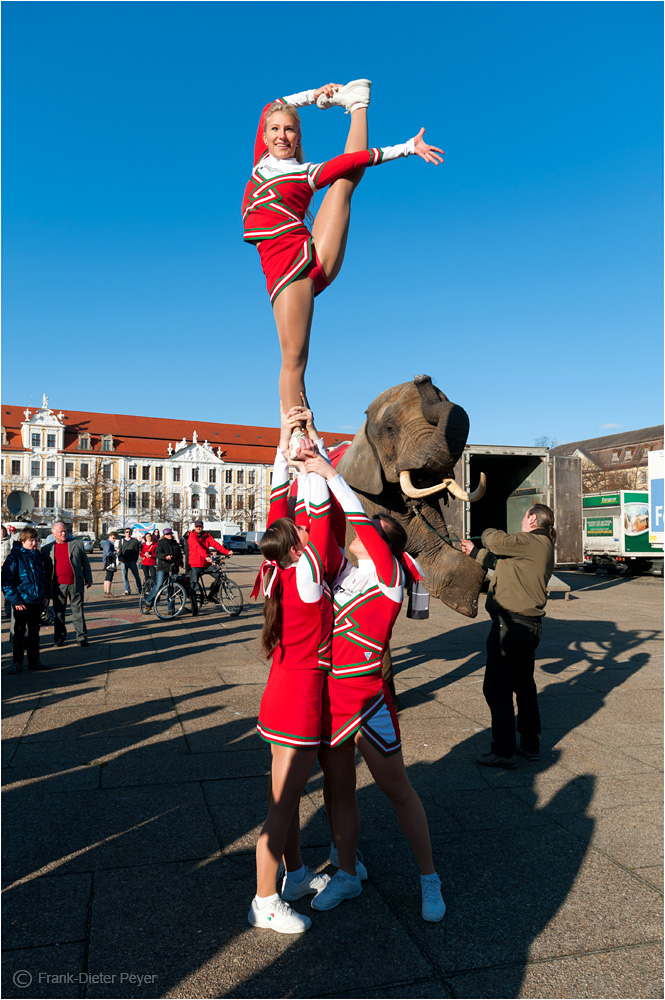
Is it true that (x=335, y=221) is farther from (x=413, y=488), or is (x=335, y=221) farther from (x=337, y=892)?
(x=337, y=892)

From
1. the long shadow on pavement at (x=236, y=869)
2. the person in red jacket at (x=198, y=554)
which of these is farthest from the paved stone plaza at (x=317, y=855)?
the person in red jacket at (x=198, y=554)

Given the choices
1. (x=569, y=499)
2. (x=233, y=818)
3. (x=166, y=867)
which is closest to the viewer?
(x=166, y=867)

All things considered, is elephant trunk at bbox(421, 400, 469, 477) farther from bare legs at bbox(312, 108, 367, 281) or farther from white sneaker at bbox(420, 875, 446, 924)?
white sneaker at bbox(420, 875, 446, 924)

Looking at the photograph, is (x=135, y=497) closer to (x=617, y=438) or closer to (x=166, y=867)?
(x=617, y=438)

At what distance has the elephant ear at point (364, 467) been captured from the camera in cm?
557

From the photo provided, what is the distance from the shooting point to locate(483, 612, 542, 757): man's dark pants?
509 centimetres

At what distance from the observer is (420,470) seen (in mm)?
5188

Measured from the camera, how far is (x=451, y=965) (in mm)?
2684

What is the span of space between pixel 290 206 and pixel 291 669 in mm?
1986

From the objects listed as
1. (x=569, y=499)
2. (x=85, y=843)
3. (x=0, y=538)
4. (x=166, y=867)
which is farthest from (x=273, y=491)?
(x=569, y=499)

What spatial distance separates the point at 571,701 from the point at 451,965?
4.77 metres

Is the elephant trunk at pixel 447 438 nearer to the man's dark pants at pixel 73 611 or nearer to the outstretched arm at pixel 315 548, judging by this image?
the outstretched arm at pixel 315 548

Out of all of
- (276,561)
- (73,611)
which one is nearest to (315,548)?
(276,561)

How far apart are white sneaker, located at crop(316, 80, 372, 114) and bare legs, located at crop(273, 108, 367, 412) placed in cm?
3
